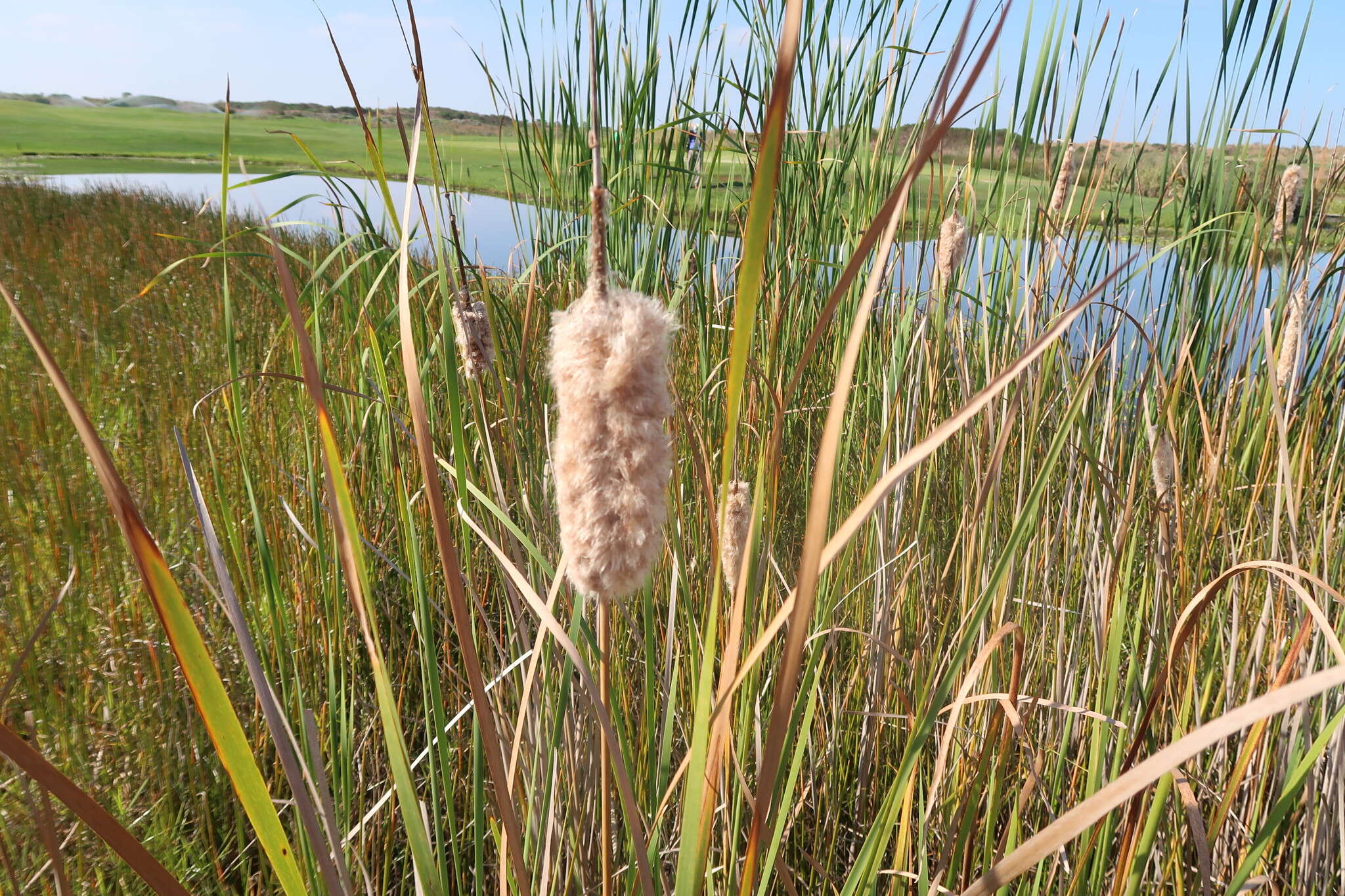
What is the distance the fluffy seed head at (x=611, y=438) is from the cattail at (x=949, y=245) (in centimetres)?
100

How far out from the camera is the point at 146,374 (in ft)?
12.5

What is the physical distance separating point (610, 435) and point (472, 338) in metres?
0.54

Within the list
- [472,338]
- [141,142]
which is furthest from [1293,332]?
[141,142]

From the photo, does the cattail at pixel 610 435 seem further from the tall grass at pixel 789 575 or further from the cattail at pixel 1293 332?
the cattail at pixel 1293 332

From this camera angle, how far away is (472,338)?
96 centimetres

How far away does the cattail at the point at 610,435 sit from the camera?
0.47m

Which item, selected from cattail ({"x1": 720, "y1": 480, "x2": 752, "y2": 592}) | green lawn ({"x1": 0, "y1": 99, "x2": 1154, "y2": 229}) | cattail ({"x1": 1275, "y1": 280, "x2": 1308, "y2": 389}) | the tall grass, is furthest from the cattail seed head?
green lawn ({"x1": 0, "y1": 99, "x2": 1154, "y2": 229})

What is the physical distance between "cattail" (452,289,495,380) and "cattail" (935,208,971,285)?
802 millimetres

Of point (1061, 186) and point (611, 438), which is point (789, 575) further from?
point (611, 438)

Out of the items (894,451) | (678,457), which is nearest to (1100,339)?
(894,451)

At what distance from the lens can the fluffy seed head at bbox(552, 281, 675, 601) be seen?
471mm

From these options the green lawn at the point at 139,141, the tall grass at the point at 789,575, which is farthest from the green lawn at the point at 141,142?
the tall grass at the point at 789,575

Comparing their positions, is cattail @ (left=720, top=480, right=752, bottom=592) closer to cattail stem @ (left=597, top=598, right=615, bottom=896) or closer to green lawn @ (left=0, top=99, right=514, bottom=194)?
cattail stem @ (left=597, top=598, right=615, bottom=896)

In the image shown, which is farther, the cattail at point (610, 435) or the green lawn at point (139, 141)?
the green lawn at point (139, 141)
